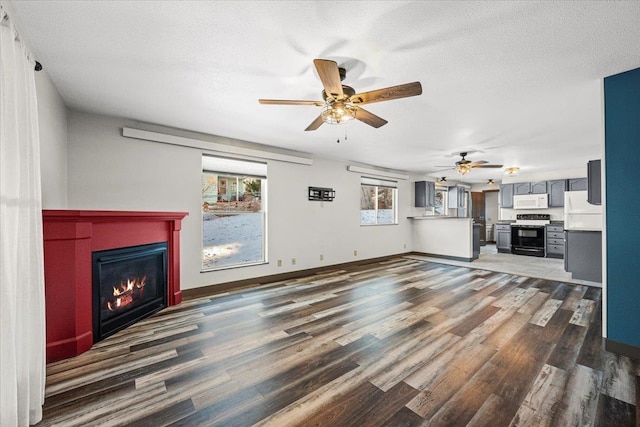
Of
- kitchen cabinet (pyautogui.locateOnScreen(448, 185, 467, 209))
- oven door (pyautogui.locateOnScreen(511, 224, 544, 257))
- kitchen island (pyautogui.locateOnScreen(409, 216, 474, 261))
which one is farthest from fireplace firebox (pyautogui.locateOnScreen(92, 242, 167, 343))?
oven door (pyautogui.locateOnScreen(511, 224, 544, 257))

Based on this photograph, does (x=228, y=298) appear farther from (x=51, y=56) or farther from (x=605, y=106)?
(x=605, y=106)

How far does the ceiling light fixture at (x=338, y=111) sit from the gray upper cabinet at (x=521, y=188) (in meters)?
7.92

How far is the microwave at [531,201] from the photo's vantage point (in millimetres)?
7469

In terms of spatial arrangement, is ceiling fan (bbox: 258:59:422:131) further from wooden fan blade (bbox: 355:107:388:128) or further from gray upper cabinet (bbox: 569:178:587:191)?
gray upper cabinet (bbox: 569:178:587:191)

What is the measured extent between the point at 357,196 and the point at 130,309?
189 inches

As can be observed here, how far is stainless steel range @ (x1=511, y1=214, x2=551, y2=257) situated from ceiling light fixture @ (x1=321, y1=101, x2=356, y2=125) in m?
7.71

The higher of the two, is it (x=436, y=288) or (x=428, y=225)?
(x=428, y=225)

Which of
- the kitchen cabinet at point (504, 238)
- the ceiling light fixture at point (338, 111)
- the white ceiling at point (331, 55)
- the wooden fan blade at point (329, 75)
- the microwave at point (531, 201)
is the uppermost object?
the white ceiling at point (331, 55)

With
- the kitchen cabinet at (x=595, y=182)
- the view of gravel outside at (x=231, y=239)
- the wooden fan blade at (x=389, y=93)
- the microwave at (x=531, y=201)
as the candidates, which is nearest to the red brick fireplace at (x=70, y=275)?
the view of gravel outside at (x=231, y=239)

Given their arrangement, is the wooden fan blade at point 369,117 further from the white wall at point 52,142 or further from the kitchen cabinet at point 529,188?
the kitchen cabinet at point 529,188

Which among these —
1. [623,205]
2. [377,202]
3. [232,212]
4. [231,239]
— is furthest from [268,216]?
[623,205]

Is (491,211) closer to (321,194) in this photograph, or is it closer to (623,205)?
(321,194)

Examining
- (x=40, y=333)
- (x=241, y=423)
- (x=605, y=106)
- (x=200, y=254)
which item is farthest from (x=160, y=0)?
(x=605, y=106)

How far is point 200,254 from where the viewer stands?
4.00 metres
